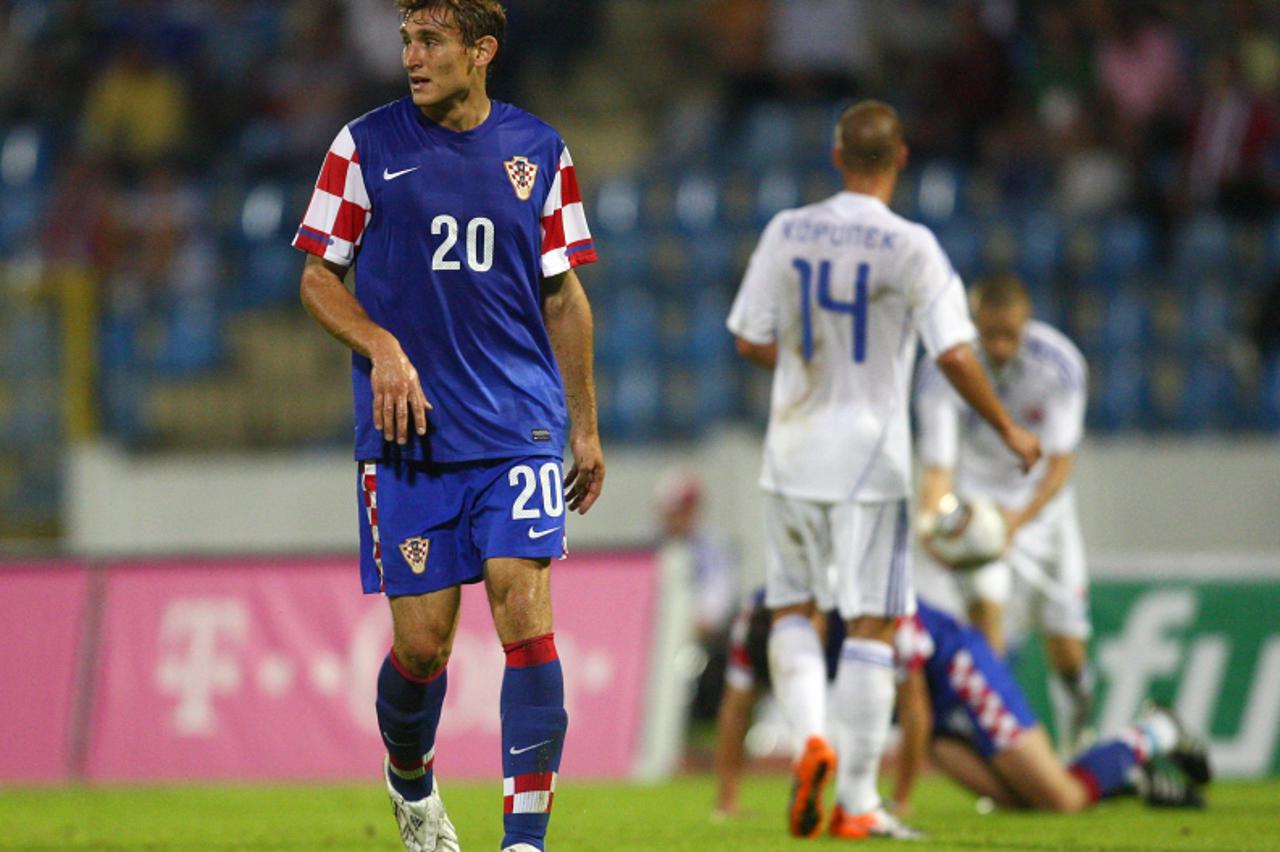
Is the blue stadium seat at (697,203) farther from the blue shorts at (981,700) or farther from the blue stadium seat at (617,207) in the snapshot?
the blue shorts at (981,700)

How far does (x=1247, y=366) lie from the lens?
14031mm

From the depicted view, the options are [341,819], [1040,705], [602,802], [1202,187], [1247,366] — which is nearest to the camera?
[341,819]

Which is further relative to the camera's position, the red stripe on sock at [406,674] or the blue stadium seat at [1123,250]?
the blue stadium seat at [1123,250]

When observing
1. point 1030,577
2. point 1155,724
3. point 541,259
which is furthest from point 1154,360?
point 541,259

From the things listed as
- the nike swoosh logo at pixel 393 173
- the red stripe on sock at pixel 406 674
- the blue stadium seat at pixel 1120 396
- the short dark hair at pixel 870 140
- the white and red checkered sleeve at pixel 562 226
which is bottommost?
the red stripe on sock at pixel 406 674

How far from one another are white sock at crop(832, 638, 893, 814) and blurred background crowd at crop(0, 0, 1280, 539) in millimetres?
7480

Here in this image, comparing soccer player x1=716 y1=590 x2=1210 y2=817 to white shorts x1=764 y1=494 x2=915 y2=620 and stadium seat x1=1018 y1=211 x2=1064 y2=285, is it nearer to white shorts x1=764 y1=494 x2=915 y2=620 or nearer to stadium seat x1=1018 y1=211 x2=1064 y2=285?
white shorts x1=764 y1=494 x2=915 y2=620

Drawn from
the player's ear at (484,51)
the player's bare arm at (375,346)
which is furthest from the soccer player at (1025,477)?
the player's bare arm at (375,346)

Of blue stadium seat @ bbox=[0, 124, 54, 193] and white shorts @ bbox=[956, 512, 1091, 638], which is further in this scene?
blue stadium seat @ bbox=[0, 124, 54, 193]

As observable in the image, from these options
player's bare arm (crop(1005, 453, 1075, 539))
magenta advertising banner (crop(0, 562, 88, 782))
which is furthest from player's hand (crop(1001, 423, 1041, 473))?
magenta advertising banner (crop(0, 562, 88, 782))

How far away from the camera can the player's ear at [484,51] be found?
5449mm

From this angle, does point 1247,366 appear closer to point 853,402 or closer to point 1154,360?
point 1154,360

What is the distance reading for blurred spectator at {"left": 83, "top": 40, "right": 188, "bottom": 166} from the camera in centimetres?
1639

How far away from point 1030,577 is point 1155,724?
1.43 meters
